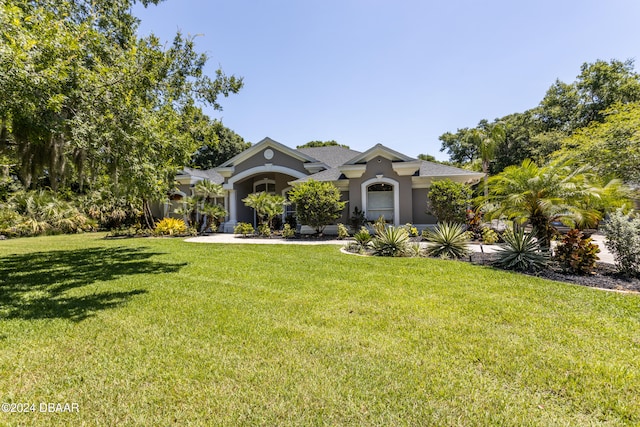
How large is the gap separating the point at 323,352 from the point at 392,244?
6913mm

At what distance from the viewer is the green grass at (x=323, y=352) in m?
2.49

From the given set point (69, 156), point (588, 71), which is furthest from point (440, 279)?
point (588, 71)

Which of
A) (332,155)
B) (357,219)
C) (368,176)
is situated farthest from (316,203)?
(332,155)

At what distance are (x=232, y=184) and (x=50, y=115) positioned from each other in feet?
44.7

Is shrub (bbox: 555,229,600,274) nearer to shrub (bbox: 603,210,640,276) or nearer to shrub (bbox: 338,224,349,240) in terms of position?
shrub (bbox: 603,210,640,276)

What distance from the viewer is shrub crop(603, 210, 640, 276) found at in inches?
262

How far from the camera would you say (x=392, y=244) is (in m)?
9.89

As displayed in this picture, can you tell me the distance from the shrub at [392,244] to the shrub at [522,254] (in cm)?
274

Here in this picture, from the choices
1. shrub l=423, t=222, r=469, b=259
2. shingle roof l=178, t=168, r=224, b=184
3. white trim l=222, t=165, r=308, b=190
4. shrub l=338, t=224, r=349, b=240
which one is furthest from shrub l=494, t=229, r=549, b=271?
shingle roof l=178, t=168, r=224, b=184

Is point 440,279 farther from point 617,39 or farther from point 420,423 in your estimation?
point 617,39

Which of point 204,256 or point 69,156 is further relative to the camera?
point 204,256

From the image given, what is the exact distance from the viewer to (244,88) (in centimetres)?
1149

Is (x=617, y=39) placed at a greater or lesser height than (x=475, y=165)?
greater

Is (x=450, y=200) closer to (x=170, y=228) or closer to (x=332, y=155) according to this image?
(x=332, y=155)
